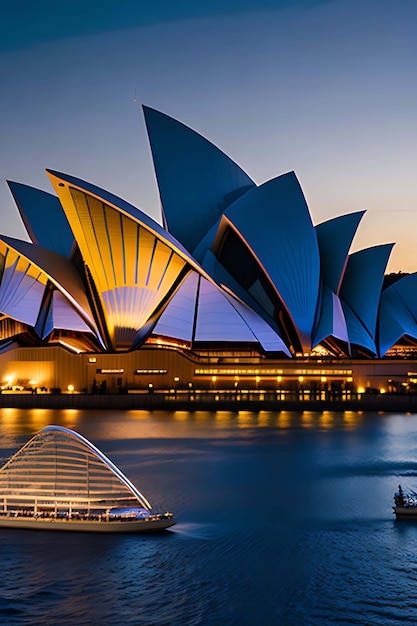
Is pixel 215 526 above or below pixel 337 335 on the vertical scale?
below

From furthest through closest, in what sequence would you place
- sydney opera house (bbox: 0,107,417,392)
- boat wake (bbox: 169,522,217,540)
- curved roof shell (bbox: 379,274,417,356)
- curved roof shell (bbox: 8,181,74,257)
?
1. curved roof shell (bbox: 379,274,417,356)
2. curved roof shell (bbox: 8,181,74,257)
3. sydney opera house (bbox: 0,107,417,392)
4. boat wake (bbox: 169,522,217,540)

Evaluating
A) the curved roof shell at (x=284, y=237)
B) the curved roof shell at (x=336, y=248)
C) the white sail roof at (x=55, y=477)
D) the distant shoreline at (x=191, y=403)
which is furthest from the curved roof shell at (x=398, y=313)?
the white sail roof at (x=55, y=477)

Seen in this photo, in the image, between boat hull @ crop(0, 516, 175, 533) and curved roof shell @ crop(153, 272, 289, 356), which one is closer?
boat hull @ crop(0, 516, 175, 533)

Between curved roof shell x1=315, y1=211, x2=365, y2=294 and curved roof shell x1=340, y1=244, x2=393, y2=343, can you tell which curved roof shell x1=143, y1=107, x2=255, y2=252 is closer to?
curved roof shell x1=315, y1=211, x2=365, y2=294

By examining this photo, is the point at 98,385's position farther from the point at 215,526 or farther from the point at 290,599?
the point at 290,599

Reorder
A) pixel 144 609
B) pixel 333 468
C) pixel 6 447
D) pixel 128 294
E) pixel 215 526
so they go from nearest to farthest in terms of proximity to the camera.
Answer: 1. pixel 144 609
2. pixel 215 526
3. pixel 333 468
4. pixel 6 447
5. pixel 128 294

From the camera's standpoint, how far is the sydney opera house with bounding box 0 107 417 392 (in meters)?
39.0

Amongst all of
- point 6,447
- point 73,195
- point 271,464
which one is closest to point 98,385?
point 73,195

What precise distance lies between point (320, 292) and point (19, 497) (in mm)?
30850

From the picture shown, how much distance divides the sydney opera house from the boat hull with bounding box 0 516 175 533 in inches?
973

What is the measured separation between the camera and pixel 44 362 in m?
39.8

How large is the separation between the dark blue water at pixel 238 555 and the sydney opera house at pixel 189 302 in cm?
1688

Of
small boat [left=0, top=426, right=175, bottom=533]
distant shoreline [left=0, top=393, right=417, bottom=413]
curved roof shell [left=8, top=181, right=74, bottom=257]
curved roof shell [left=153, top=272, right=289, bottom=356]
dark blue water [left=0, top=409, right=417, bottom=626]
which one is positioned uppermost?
curved roof shell [left=8, top=181, right=74, bottom=257]

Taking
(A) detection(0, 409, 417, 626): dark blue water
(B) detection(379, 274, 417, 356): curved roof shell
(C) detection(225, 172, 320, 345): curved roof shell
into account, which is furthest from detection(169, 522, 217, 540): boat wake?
(B) detection(379, 274, 417, 356): curved roof shell
